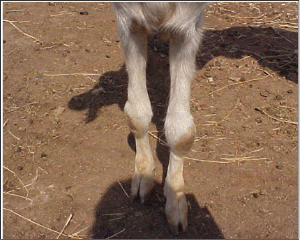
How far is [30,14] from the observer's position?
612 centimetres

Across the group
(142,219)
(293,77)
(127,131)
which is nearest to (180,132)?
(142,219)

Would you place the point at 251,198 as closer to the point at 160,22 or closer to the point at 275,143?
→ the point at 275,143

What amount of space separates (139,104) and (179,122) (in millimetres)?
341

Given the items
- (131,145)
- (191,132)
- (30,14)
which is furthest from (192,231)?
(30,14)

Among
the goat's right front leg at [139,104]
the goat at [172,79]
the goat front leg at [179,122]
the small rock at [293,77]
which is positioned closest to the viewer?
the goat at [172,79]

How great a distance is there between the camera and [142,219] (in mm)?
3012

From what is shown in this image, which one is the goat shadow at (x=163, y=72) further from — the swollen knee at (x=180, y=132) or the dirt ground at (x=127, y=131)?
the swollen knee at (x=180, y=132)

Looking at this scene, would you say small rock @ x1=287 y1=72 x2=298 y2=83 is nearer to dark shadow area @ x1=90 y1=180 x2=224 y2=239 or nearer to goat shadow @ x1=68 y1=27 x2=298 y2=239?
goat shadow @ x1=68 y1=27 x2=298 y2=239

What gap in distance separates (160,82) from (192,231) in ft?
6.77

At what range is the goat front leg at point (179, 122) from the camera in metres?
2.76

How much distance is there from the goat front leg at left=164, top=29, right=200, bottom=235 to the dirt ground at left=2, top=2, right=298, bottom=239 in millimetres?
144

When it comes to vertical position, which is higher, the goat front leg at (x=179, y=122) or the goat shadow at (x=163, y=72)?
the goat front leg at (x=179, y=122)

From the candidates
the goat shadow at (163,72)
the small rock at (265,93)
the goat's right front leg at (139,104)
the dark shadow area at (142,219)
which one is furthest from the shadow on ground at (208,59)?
the dark shadow area at (142,219)

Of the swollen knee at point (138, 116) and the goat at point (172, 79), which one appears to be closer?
the goat at point (172, 79)
